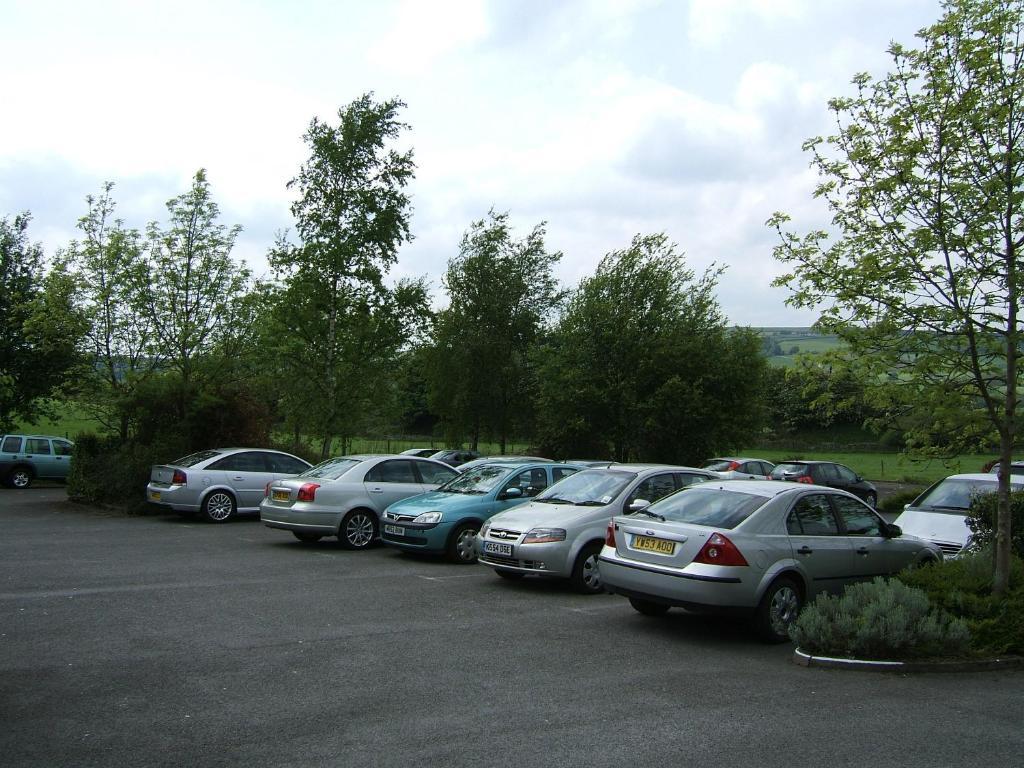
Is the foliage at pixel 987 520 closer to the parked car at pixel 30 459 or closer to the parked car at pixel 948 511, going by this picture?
the parked car at pixel 948 511

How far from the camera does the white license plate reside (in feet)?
36.0

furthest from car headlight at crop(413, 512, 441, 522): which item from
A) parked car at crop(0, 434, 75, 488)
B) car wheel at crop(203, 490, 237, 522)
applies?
parked car at crop(0, 434, 75, 488)

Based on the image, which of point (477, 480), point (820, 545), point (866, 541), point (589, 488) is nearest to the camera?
point (820, 545)

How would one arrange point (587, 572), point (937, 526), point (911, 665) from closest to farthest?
1. point (911, 665)
2. point (587, 572)
3. point (937, 526)

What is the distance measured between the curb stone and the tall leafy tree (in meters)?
19.9

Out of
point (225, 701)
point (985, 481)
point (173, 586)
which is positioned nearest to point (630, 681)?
point (225, 701)

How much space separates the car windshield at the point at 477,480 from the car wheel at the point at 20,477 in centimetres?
1975

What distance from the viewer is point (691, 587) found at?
827cm

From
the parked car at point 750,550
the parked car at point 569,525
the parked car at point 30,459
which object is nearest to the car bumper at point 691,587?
the parked car at point 750,550

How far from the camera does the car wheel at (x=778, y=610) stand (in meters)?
8.44

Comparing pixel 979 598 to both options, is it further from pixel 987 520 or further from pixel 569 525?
pixel 569 525

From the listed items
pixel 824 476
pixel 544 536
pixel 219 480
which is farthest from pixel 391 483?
pixel 824 476

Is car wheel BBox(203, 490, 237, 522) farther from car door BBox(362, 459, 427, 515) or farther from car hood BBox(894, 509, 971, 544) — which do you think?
car hood BBox(894, 509, 971, 544)

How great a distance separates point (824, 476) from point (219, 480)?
19.2 metres
